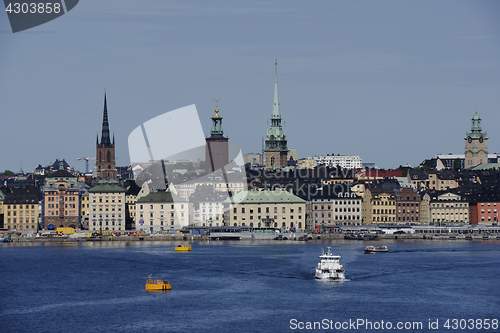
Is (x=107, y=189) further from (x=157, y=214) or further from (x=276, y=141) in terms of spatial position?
(x=276, y=141)

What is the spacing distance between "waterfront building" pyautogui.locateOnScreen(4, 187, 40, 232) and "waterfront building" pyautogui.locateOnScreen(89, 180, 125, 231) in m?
5.48

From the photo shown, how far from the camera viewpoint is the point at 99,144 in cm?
13062

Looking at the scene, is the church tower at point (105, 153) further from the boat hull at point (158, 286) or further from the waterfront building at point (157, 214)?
the boat hull at point (158, 286)

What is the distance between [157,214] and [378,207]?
2214cm

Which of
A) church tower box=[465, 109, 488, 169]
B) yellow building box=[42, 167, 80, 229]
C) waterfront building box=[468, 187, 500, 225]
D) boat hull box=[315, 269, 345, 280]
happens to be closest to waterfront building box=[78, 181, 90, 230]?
yellow building box=[42, 167, 80, 229]

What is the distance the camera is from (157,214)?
92.0 m

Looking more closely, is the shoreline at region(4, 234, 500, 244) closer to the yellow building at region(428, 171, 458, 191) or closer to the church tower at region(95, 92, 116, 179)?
the yellow building at region(428, 171, 458, 191)

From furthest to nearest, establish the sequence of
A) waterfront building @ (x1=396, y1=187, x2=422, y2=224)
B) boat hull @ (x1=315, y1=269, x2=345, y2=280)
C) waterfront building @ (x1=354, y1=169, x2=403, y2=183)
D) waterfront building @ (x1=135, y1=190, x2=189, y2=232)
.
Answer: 1. waterfront building @ (x1=354, y1=169, x2=403, y2=183)
2. waterfront building @ (x1=396, y1=187, x2=422, y2=224)
3. waterfront building @ (x1=135, y1=190, x2=189, y2=232)
4. boat hull @ (x1=315, y1=269, x2=345, y2=280)

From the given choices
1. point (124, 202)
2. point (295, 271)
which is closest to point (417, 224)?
point (124, 202)

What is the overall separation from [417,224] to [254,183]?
19680mm

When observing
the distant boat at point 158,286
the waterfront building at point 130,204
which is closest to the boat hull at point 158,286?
the distant boat at point 158,286

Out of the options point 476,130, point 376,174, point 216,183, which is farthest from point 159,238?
point 476,130

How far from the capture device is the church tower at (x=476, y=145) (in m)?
144

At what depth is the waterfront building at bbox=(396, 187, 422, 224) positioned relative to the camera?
324 feet
